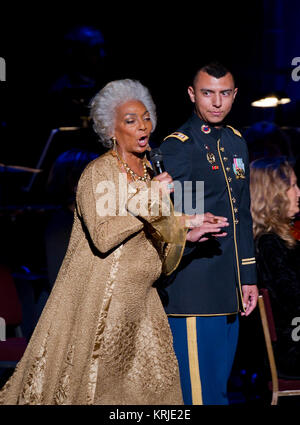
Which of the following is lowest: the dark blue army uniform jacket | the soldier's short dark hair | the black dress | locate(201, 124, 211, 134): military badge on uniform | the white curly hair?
the black dress

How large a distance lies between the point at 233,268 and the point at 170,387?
0.54 metres

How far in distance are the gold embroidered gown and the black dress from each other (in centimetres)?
72

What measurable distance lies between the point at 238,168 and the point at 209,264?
0.44 m

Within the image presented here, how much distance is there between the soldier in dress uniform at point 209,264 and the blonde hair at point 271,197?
450mm

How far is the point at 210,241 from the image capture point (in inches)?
96.3

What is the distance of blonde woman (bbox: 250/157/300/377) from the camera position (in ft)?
9.29

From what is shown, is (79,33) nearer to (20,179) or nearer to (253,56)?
(253,56)

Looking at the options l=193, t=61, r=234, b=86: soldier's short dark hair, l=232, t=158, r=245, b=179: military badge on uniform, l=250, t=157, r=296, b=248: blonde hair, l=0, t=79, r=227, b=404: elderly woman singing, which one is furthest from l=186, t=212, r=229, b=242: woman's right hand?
l=250, t=157, r=296, b=248: blonde hair

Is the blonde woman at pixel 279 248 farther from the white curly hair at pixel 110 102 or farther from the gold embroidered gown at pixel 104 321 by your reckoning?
the white curly hair at pixel 110 102

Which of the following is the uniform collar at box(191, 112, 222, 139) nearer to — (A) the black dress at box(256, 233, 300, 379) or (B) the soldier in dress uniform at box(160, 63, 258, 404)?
(B) the soldier in dress uniform at box(160, 63, 258, 404)

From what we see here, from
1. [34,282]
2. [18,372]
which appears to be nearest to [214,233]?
[18,372]

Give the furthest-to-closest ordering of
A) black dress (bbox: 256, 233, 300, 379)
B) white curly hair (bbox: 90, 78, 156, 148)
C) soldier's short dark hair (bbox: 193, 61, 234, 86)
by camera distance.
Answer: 1. black dress (bbox: 256, 233, 300, 379)
2. soldier's short dark hair (bbox: 193, 61, 234, 86)
3. white curly hair (bbox: 90, 78, 156, 148)

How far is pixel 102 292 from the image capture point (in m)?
2.23

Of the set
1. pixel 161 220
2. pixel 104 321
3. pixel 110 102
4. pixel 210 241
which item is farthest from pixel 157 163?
pixel 104 321
